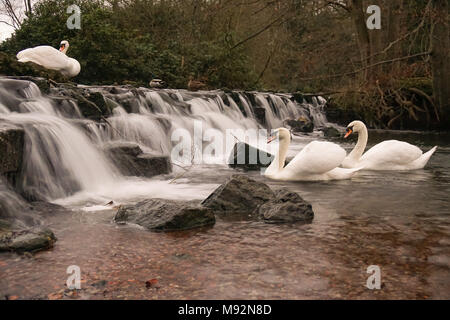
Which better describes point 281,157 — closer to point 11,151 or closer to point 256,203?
point 256,203

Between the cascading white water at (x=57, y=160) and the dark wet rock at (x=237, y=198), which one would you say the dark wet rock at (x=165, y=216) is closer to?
the dark wet rock at (x=237, y=198)

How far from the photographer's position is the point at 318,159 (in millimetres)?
7215

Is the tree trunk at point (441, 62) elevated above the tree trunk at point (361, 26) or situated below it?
below

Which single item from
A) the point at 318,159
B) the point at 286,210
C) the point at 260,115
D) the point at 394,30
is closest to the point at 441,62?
the point at 394,30

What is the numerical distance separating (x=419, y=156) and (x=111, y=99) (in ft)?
22.1

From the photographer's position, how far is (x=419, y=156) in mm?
8812

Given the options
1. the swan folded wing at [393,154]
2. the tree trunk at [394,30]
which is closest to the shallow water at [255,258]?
the swan folded wing at [393,154]

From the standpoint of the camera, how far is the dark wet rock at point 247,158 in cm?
892

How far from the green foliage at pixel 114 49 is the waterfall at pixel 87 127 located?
3.77m

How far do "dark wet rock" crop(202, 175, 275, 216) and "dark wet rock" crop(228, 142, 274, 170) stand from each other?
3.11 m

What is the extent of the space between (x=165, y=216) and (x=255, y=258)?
1259 millimetres

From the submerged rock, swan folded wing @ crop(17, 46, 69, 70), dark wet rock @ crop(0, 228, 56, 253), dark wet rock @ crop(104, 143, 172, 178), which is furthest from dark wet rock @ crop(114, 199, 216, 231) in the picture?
swan folded wing @ crop(17, 46, 69, 70)
